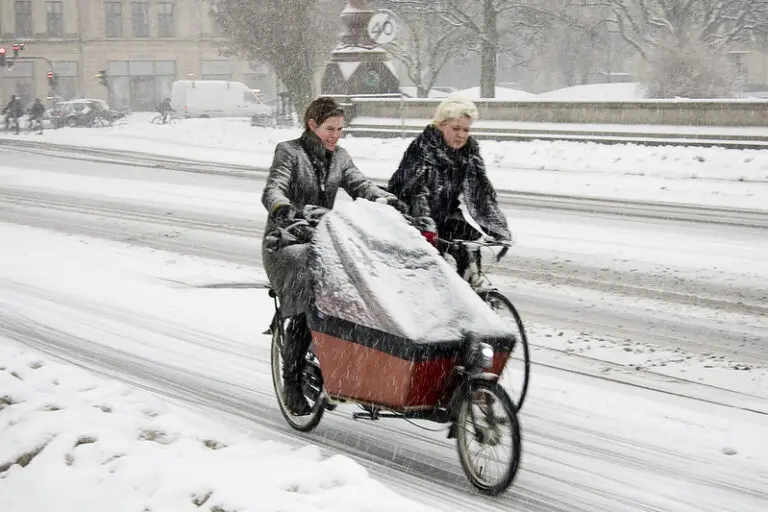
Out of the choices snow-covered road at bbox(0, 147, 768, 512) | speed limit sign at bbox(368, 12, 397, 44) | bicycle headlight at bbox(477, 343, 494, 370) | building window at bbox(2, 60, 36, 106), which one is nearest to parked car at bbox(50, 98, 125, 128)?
building window at bbox(2, 60, 36, 106)

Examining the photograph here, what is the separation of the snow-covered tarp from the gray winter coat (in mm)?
249

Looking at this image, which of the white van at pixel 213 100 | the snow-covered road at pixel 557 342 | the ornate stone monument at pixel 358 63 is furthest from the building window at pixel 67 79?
the snow-covered road at pixel 557 342

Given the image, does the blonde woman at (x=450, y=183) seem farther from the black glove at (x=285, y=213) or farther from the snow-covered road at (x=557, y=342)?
the snow-covered road at (x=557, y=342)

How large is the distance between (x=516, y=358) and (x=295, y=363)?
1.31 m

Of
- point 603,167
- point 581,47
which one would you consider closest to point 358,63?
point 603,167

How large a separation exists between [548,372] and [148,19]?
68642mm

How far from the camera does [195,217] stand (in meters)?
15.0

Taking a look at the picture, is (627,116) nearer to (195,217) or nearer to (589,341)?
(195,217)

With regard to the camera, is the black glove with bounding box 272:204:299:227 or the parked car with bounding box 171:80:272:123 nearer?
the black glove with bounding box 272:204:299:227

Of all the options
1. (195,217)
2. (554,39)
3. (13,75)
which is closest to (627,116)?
(195,217)

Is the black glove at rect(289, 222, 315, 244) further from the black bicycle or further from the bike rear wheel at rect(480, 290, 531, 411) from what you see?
the bike rear wheel at rect(480, 290, 531, 411)

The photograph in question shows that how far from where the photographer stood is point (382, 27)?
77.5 feet

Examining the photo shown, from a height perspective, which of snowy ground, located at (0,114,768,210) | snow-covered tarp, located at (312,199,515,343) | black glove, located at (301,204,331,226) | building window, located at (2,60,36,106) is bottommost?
snowy ground, located at (0,114,768,210)

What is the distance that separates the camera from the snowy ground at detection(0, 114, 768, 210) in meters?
16.8
